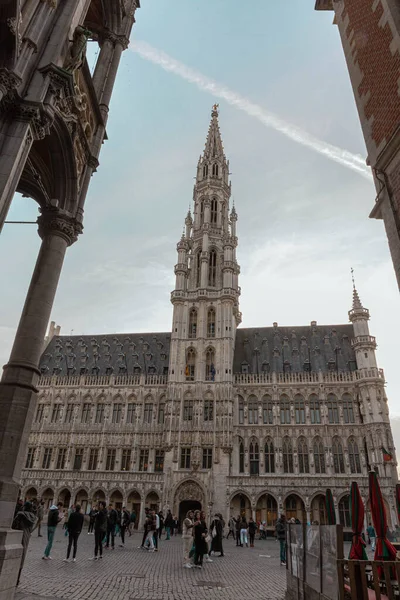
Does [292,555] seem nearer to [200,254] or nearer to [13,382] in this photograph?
[13,382]

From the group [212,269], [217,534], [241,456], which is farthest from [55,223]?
[212,269]

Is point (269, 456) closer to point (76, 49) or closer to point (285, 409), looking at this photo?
point (285, 409)

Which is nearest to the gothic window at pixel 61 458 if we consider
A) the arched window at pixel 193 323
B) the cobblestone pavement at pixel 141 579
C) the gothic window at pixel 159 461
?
the gothic window at pixel 159 461

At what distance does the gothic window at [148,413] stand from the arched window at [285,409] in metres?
14.5

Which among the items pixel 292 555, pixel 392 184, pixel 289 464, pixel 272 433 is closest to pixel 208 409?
pixel 272 433

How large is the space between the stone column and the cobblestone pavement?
6.51ft

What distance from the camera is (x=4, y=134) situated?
7.42 meters

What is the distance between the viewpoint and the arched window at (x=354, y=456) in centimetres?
3947

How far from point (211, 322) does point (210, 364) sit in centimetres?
528

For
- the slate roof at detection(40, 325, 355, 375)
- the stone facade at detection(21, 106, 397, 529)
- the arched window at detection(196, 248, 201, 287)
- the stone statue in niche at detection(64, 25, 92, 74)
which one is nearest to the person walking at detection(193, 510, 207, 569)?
the stone statue in niche at detection(64, 25, 92, 74)

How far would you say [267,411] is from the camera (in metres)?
43.4

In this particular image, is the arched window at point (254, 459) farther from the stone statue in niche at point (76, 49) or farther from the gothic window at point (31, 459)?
the stone statue in niche at point (76, 49)

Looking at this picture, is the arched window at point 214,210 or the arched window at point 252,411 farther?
the arched window at point 214,210

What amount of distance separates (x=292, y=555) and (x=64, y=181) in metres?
10.7
